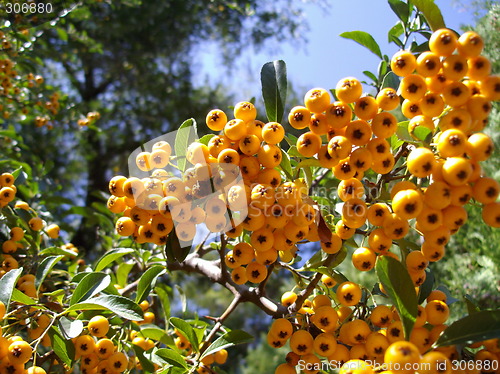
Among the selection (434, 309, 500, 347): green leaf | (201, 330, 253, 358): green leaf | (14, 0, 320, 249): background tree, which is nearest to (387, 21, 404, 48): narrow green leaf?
(434, 309, 500, 347): green leaf

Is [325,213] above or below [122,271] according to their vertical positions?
above

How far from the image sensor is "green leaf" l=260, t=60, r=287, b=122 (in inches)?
67.1

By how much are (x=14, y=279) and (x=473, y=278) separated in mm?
2990

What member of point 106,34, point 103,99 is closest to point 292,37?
point 106,34

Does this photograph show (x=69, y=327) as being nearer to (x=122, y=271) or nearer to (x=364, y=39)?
(x=122, y=271)

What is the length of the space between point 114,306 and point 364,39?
5.52 feet

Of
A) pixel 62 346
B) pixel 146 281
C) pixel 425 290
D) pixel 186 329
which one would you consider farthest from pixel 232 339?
pixel 425 290

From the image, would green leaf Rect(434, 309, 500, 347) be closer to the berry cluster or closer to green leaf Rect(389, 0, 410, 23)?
the berry cluster

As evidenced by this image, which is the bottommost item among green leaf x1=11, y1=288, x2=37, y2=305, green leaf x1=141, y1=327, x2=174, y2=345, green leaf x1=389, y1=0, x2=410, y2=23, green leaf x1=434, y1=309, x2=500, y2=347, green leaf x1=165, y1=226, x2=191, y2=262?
green leaf x1=141, y1=327, x2=174, y2=345

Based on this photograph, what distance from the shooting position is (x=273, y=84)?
1732 millimetres

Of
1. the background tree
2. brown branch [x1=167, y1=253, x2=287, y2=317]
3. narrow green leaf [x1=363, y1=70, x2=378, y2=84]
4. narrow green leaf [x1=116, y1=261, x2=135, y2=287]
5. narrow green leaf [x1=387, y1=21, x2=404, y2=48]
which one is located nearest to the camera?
brown branch [x1=167, y1=253, x2=287, y2=317]

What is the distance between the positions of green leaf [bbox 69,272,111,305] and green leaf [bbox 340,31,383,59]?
60.5 inches

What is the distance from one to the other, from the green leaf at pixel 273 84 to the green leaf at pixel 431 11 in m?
0.55

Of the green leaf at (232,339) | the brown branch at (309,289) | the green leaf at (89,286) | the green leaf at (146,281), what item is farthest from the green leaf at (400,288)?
the green leaf at (146,281)
